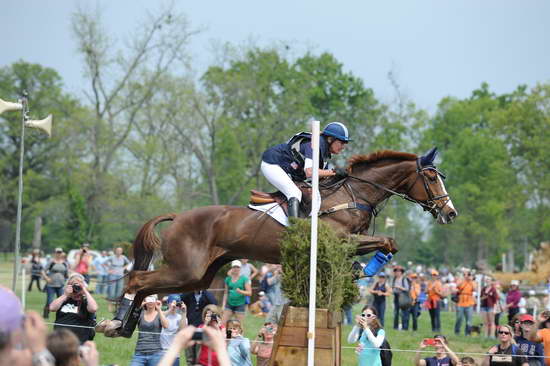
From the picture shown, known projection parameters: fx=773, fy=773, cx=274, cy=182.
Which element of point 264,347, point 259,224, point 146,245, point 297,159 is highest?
point 297,159

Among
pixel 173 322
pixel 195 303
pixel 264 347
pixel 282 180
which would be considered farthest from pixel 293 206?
pixel 195 303

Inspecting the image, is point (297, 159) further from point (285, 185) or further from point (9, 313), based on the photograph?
point (9, 313)

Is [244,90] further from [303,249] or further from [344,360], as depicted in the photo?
[303,249]

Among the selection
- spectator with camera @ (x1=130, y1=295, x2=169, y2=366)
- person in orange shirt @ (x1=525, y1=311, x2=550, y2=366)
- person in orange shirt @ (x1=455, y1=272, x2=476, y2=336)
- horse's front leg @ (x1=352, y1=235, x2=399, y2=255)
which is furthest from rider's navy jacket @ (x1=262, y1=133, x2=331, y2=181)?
person in orange shirt @ (x1=455, y1=272, x2=476, y2=336)

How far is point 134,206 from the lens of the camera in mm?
43000

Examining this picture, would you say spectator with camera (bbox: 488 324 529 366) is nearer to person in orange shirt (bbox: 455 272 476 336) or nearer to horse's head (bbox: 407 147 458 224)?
horse's head (bbox: 407 147 458 224)

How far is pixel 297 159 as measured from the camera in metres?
9.18

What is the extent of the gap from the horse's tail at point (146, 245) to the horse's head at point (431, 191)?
303 centimetres

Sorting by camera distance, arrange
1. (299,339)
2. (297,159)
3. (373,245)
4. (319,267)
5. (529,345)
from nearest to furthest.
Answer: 1. (299,339)
2. (319,267)
3. (373,245)
4. (297,159)
5. (529,345)

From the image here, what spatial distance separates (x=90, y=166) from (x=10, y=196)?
36.5 ft

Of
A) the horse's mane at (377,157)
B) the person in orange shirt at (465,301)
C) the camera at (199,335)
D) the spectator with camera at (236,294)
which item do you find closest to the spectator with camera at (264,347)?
the horse's mane at (377,157)

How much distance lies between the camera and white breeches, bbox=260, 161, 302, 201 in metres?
8.88

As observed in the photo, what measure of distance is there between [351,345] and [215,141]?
2880 centimetres

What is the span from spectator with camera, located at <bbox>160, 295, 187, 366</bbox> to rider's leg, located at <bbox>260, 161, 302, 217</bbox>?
2.15 m
